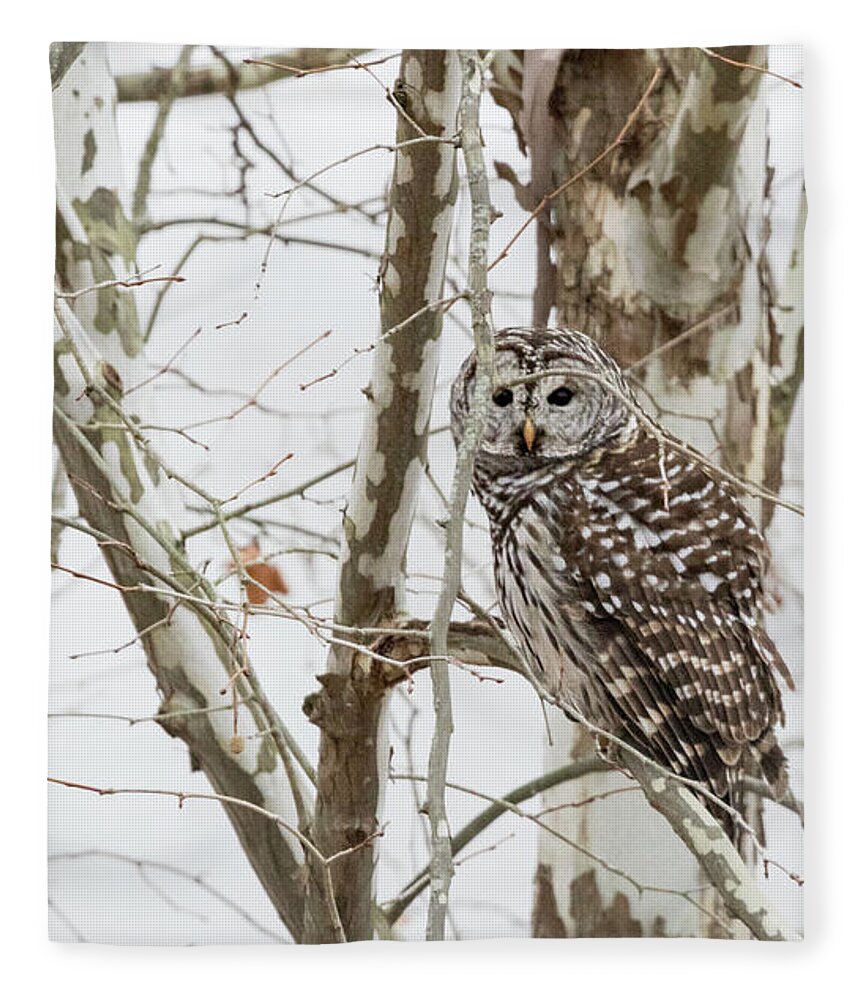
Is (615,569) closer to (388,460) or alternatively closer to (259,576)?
(388,460)

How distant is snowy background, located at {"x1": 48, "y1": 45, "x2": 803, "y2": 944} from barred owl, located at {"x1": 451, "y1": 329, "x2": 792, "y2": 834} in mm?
45

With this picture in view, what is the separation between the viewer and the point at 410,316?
133 centimetres

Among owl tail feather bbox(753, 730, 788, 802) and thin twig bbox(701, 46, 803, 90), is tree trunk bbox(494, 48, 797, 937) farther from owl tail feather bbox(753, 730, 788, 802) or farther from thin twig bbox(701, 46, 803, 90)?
owl tail feather bbox(753, 730, 788, 802)

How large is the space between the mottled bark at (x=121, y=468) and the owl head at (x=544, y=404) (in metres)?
0.35

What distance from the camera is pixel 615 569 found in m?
1.33

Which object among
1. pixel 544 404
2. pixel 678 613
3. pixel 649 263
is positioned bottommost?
pixel 678 613

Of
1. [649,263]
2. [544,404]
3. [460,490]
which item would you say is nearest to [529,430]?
[544,404]

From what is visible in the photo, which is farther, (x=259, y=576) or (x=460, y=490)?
(x=259, y=576)

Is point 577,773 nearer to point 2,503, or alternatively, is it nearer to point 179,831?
point 179,831

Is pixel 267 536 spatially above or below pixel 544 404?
below

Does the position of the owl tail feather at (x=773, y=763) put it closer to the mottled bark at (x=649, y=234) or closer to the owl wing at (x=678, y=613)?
the owl wing at (x=678, y=613)

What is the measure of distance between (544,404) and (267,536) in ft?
1.09

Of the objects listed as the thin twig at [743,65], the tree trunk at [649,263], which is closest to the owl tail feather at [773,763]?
the tree trunk at [649,263]

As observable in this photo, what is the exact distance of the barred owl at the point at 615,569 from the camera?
131 centimetres
